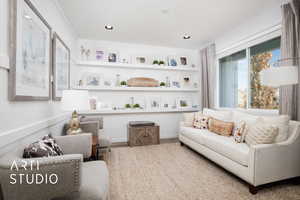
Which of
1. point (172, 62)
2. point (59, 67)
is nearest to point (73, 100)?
point (59, 67)

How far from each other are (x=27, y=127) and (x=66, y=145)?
0.44 meters

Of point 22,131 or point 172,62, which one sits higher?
point 172,62

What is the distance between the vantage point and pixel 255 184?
1719mm

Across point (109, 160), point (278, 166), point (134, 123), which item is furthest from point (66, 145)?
point (278, 166)

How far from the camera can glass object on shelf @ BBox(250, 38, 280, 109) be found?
260cm

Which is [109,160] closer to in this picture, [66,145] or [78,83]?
[66,145]

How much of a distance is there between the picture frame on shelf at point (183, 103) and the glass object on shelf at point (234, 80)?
0.89 meters

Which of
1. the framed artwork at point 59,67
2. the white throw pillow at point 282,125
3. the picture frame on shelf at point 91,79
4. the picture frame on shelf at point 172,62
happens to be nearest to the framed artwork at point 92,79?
the picture frame on shelf at point 91,79

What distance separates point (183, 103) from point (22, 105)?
3644mm

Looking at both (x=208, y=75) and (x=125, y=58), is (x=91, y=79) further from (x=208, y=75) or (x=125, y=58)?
(x=208, y=75)

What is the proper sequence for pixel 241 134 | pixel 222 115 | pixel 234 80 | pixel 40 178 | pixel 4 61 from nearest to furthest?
pixel 40 178 → pixel 4 61 → pixel 241 134 → pixel 222 115 → pixel 234 80

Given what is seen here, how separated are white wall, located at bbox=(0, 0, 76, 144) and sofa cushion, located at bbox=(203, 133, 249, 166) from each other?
240 cm

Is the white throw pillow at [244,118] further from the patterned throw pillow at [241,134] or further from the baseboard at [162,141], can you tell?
the baseboard at [162,141]

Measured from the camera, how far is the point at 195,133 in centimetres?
294
